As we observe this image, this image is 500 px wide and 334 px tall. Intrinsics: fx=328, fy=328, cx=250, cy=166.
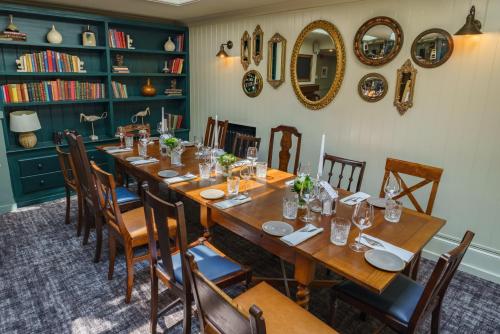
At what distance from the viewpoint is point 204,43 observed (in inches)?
190

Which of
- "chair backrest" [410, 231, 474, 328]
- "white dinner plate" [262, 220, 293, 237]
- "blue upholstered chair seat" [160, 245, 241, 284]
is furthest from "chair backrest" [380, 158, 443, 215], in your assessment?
"blue upholstered chair seat" [160, 245, 241, 284]

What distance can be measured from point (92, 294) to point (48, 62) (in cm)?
298

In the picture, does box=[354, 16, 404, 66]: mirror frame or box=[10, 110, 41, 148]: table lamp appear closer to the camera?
box=[354, 16, 404, 66]: mirror frame

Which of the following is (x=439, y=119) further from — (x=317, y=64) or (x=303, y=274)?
(x=303, y=274)

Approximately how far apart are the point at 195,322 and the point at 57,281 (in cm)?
122

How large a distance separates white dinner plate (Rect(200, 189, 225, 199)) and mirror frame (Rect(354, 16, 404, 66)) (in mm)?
1937

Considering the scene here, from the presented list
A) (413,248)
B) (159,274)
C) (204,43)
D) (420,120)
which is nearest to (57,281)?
(159,274)

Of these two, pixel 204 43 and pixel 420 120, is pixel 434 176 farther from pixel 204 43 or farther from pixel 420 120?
pixel 204 43

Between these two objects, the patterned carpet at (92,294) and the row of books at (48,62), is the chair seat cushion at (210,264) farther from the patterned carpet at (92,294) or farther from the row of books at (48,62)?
the row of books at (48,62)

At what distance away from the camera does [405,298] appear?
1.72 meters

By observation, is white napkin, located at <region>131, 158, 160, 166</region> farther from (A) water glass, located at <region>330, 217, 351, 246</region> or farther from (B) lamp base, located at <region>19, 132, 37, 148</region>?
(A) water glass, located at <region>330, 217, 351, 246</region>

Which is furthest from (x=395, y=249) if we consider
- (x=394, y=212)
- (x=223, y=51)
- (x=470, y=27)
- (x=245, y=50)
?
(x=223, y=51)

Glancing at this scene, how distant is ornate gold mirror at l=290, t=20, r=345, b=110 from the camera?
336 centimetres

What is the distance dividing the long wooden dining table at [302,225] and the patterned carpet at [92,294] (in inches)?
28.3
